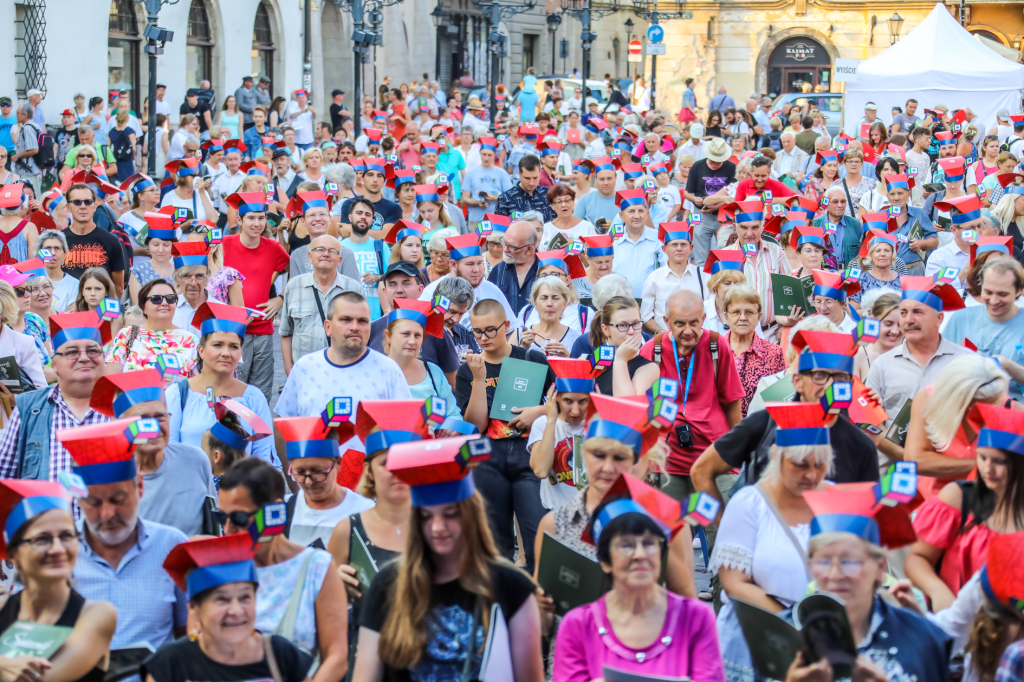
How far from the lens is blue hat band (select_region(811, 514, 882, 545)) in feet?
12.7

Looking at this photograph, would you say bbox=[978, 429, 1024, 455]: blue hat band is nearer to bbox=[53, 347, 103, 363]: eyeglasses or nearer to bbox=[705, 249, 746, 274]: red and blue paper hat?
bbox=[53, 347, 103, 363]: eyeglasses

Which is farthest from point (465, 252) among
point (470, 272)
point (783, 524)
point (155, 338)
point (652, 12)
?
point (652, 12)

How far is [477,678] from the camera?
12.2ft

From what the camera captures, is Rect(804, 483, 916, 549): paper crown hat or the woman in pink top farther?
Rect(804, 483, 916, 549): paper crown hat

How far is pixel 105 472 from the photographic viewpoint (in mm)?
4355

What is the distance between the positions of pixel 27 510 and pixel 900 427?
3923 millimetres

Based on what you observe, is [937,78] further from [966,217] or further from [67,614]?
[67,614]

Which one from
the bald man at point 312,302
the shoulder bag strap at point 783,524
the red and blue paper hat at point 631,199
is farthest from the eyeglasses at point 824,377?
the red and blue paper hat at point 631,199

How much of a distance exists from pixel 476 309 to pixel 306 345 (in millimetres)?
2082

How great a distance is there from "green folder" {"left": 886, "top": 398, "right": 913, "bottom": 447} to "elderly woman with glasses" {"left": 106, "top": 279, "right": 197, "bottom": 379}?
12.4 ft

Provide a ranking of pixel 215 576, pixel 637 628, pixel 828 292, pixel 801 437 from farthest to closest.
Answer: pixel 828 292
pixel 801 437
pixel 637 628
pixel 215 576

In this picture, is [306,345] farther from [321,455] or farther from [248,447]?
[321,455]

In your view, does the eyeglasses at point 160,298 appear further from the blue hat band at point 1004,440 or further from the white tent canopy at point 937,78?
the white tent canopy at point 937,78

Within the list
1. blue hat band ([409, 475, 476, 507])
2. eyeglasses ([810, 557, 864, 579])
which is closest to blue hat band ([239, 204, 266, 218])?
blue hat band ([409, 475, 476, 507])
